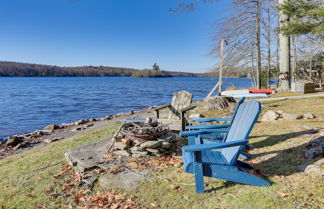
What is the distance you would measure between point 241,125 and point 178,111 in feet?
8.90

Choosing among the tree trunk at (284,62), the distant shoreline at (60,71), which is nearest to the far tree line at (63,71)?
the distant shoreline at (60,71)

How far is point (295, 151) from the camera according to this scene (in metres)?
3.51

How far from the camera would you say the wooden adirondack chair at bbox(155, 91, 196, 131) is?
198 inches

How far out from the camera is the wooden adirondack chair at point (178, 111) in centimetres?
502

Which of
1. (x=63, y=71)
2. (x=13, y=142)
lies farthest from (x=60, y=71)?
(x=13, y=142)

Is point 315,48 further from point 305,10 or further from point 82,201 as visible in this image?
point 82,201

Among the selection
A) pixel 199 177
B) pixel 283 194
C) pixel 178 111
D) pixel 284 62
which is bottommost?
pixel 283 194

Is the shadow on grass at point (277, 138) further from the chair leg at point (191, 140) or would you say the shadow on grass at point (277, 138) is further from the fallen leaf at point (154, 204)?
the fallen leaf at point (154, 204)

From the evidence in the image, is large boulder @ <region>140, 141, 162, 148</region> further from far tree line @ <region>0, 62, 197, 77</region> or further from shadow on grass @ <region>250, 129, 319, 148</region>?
far tree line @ <region>0, 62, 197, 77</region>

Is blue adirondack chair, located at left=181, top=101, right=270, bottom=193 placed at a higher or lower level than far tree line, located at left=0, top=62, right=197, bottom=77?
lower

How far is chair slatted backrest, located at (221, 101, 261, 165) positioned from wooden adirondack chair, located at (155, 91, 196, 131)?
6.02 ft

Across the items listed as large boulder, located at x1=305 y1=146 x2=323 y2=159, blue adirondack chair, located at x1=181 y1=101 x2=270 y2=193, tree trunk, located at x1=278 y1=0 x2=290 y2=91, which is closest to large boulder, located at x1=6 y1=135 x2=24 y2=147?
blue adirondack chair, located at x1=181 y1=101 x2=270 y2=193

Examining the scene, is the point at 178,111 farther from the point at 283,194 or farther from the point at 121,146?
the point at 283,194

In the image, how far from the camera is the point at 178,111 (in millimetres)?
5504
